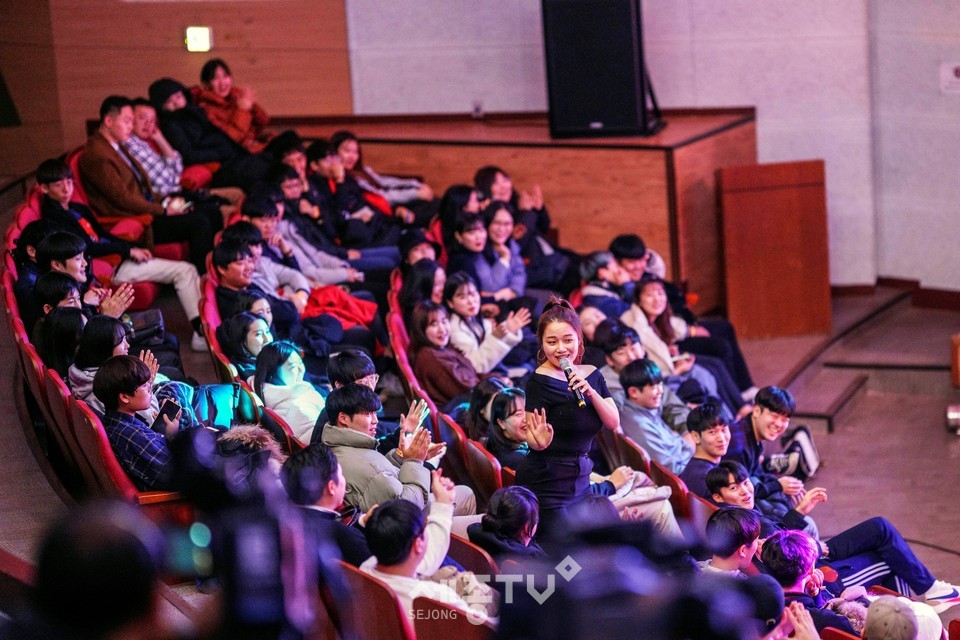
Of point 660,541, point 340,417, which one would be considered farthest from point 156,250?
point 660,541

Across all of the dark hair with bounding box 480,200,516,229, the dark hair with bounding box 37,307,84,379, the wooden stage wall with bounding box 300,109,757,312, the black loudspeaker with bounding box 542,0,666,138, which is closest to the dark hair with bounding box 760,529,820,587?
the dark hair with bounding box 37,307,84,379

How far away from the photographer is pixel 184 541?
266cm

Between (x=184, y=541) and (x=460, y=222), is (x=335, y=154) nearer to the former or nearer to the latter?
(x=460, y=222)

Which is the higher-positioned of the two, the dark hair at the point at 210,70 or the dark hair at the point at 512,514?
the dark hair at the point at 210,70

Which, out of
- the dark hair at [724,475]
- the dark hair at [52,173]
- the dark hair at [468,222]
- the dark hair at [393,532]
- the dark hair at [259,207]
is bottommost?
the dark hair at [724,475]

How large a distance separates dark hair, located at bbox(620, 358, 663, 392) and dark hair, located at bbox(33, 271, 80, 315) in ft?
5.25

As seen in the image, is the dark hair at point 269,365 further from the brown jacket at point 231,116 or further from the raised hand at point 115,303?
the brown jacket at point 231,116

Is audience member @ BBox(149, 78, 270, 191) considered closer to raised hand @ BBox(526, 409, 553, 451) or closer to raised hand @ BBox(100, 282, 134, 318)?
raised hand @ BBox(100, 282, 134, 318)

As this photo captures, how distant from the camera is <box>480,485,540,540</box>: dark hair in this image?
8.27 feet

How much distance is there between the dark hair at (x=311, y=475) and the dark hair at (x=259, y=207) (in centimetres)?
204

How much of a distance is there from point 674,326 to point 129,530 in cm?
365

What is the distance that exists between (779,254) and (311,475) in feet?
12.3

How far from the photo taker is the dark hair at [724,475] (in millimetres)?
3152

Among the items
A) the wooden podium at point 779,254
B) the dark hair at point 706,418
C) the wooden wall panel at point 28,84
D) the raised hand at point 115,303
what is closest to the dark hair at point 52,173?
the raised hand at point 115,303
